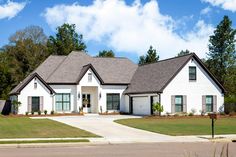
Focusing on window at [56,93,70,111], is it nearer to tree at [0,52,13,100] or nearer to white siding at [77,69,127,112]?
white siding at [77,69,127,112]

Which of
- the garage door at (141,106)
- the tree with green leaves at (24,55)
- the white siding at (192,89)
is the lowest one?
the garage door at (141,106)

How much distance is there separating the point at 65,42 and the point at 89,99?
25.9 meters

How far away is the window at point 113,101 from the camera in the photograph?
155ft

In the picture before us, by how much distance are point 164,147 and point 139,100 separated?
27.1 m

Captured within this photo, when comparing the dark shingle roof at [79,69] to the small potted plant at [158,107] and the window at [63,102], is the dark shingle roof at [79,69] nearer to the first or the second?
the window at [63,102]

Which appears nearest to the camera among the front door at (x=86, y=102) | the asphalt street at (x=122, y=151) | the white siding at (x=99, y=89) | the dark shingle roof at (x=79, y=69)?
the asphalt street at (x=122, y=151)

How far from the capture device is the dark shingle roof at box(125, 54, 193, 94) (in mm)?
42322

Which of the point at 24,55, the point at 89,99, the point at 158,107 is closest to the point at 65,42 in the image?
the point at 24,55

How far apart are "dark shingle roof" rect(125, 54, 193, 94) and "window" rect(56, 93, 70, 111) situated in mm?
6579

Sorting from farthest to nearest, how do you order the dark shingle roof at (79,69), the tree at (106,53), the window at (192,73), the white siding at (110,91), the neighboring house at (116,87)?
the tree at (106,53) → the white siding at (110,91) → the dark shingle roof at (79,69) → the window at (192,73) → the neighboring house at (116,87)

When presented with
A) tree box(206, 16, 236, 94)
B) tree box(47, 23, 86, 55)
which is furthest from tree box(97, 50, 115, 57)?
tree box(206, 16, 236, 94)

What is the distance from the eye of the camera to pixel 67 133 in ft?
77.4

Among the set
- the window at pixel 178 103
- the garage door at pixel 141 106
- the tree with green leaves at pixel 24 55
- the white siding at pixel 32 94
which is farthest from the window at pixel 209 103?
the tree with green leaves at pixel 24 55

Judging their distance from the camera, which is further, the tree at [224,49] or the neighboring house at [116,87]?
the tree at [224,49]
